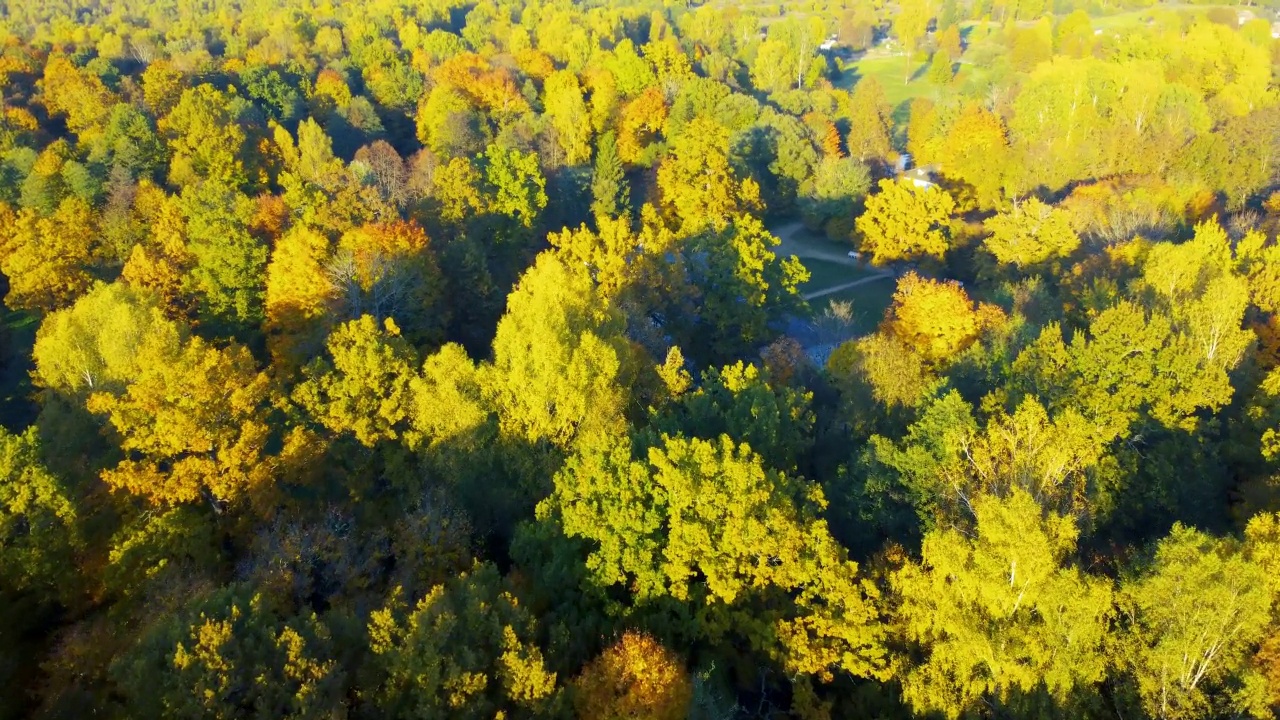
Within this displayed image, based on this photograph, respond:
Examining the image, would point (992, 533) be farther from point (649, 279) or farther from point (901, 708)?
point (649, 279)

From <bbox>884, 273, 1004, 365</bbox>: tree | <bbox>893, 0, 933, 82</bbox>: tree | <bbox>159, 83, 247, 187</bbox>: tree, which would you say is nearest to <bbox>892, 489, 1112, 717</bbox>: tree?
<bbox>884, 273, 1004, 365</bbox>: tree

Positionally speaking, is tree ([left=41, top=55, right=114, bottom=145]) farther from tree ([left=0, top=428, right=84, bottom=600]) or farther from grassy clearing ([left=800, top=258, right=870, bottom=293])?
grassy clearing ([left=800, top=258, right=870, bottom=293])

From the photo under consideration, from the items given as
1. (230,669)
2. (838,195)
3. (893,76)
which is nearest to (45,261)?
(230,669)

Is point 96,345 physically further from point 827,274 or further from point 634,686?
point 827,274

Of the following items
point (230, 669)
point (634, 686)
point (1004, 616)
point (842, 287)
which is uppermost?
point (230, 669)

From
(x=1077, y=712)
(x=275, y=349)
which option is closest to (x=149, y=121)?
(x=275, y=349)

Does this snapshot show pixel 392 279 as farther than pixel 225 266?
No

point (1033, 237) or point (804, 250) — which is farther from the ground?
point (1033, 237)
